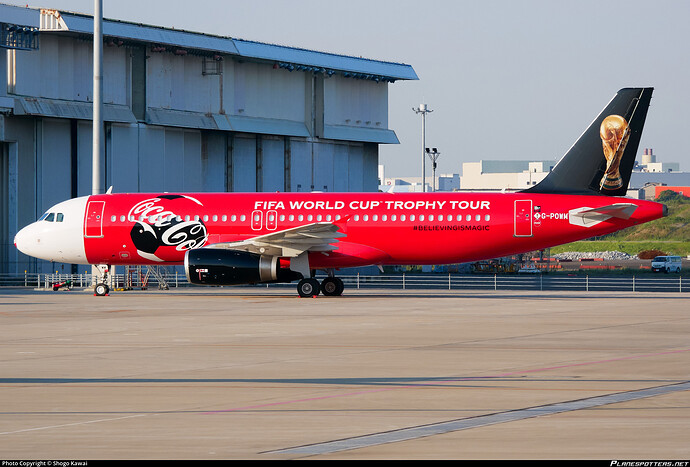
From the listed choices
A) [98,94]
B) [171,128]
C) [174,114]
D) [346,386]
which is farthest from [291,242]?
[171,128]

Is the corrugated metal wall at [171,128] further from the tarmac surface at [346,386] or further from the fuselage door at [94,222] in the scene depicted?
the tarmac surface at [346,386]

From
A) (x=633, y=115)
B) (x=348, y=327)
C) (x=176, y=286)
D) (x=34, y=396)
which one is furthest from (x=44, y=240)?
(x=34, y=396)

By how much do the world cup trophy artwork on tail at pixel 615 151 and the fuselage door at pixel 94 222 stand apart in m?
19.9

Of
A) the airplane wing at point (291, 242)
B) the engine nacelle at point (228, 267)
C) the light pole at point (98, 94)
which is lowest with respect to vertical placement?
the engine nacelle at point (228, 267)

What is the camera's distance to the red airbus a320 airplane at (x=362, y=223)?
1503 inches

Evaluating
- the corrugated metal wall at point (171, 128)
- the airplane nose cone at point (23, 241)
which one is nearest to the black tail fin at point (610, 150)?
the corrugated metal wall at point (171, 128)

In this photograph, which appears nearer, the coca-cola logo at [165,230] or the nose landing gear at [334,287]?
the coca-cola logo at [165,230]

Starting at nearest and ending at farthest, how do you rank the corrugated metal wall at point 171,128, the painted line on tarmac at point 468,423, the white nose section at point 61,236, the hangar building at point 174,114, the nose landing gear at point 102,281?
the painted line on tarmac at point 468,423 → the white nose section at point 61,236 → the nose landing gear at point 102,281 → the hangar building at point 174,114 → the corrugated metal wall at point 171,128

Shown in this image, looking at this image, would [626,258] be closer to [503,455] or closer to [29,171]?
[29,171]

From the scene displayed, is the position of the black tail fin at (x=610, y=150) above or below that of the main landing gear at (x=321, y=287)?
above

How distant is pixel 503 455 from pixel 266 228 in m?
30.4

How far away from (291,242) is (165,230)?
545 cm

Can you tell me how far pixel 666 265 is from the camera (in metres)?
78.1

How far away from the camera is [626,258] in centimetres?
11831
